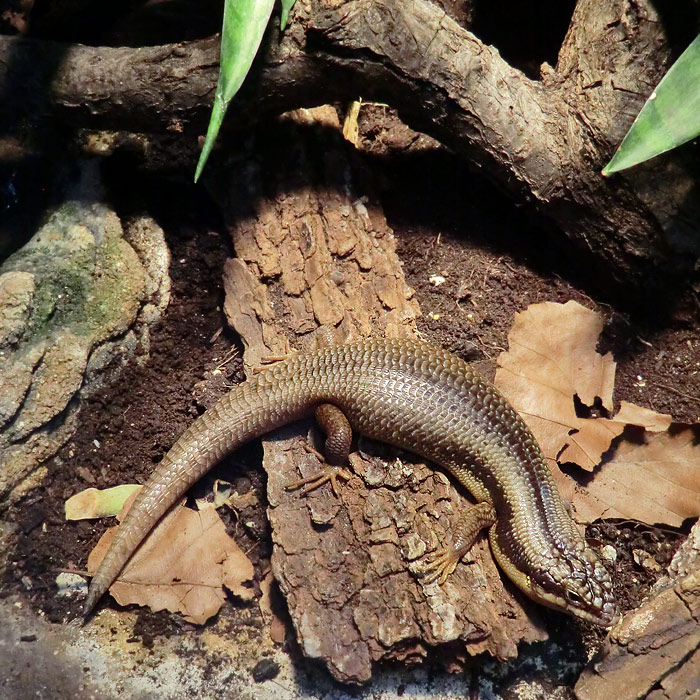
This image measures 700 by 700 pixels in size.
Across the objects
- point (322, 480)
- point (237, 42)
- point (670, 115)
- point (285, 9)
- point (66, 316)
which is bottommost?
point (322, 480)

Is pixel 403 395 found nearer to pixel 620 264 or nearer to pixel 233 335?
pixel 233 335

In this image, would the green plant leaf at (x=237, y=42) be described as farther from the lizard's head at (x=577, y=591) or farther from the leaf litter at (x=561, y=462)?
the lizard's head at (x=577, y=591)

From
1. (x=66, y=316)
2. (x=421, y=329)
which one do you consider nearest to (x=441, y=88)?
(x=421, y=329)

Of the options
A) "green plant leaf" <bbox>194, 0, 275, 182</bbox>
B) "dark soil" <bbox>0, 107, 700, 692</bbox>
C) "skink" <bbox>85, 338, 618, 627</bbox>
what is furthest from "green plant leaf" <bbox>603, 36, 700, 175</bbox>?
"green plant leaf" <bbox>194, 0, 275, 182</bbox>

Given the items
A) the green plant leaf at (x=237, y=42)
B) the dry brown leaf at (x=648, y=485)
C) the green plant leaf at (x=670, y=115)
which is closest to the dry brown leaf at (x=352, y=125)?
the green plant leaf at (x=237, y=42)

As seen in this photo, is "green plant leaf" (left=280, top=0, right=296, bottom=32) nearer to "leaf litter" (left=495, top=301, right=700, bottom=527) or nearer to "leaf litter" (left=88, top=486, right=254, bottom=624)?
"leaf litter" (left=495, top=301, right=700, bottom=527)

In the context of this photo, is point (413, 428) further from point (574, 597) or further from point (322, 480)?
point (574, 597)
